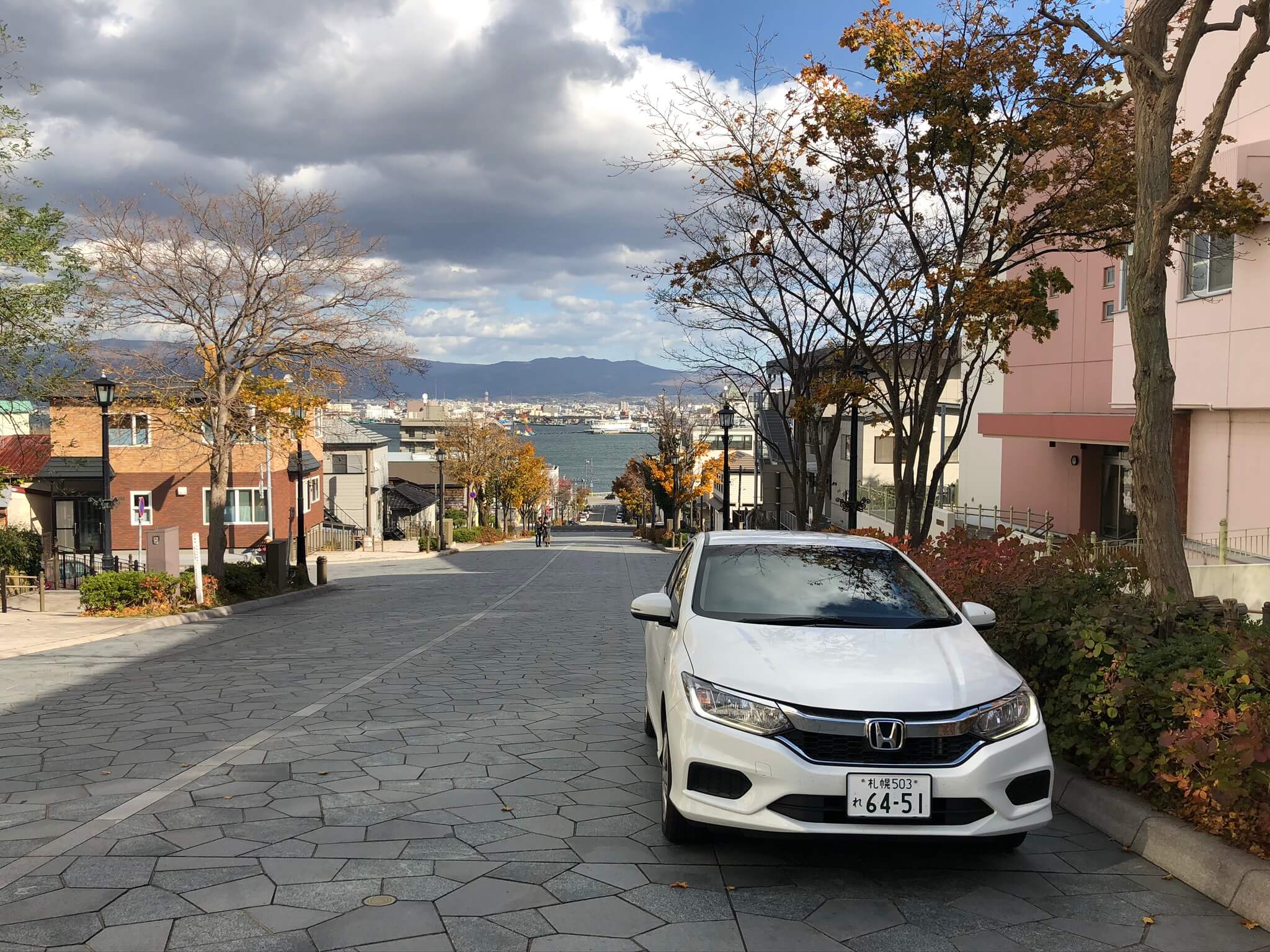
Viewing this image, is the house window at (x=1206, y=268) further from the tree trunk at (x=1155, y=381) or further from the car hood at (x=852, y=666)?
the car hood at (x=852, y=666)

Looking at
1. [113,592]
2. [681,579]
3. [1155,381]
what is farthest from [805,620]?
[113,592]

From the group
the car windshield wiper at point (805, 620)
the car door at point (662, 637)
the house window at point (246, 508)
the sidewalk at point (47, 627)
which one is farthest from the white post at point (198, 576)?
the house window at point (246, 508)

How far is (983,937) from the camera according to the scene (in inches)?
168

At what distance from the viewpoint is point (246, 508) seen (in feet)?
147

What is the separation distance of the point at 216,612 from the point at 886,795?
17720 mm

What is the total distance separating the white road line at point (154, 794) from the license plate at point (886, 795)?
155 inches

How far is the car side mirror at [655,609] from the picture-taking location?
5.82m

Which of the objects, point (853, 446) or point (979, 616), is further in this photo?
point (853, 446)

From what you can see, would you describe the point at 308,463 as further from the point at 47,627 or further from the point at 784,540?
the point at 784,540

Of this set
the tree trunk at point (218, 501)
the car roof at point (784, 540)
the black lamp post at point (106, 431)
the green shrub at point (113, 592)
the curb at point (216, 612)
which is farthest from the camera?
the tree trunk at point (218, 501)

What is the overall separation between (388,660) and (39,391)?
9.77 metres

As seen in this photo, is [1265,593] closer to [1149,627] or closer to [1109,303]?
[1149,627]

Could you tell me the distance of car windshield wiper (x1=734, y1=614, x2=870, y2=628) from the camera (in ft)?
18.2

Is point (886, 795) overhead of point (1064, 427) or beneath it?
beneath
